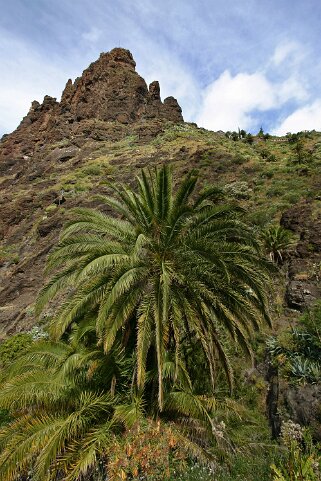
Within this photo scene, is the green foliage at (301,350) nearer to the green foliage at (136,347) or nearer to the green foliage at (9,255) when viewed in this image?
the green foliage at (136,347)

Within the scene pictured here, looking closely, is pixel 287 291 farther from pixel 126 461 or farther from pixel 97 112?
pixel 97 112

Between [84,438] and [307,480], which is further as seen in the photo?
[84,438]

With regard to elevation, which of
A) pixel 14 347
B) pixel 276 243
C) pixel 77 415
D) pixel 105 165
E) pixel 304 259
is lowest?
pixel 14 347

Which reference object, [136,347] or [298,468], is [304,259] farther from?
[136,347]

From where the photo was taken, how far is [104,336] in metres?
7.51

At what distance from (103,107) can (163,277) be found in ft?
189

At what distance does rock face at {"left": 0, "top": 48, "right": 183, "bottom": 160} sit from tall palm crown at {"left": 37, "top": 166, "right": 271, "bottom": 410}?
150 feet

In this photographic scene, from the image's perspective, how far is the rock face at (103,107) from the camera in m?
57.7

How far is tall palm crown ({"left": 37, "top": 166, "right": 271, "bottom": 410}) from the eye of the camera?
25.1 feet

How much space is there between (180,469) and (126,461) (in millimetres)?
1141

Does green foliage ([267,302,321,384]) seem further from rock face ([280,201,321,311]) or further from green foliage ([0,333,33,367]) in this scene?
green foliage ([0,333,33,367])

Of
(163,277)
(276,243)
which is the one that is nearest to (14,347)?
(163,277)

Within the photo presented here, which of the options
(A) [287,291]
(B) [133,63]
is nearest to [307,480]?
(A) [287,291]

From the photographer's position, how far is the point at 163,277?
7820 mm
